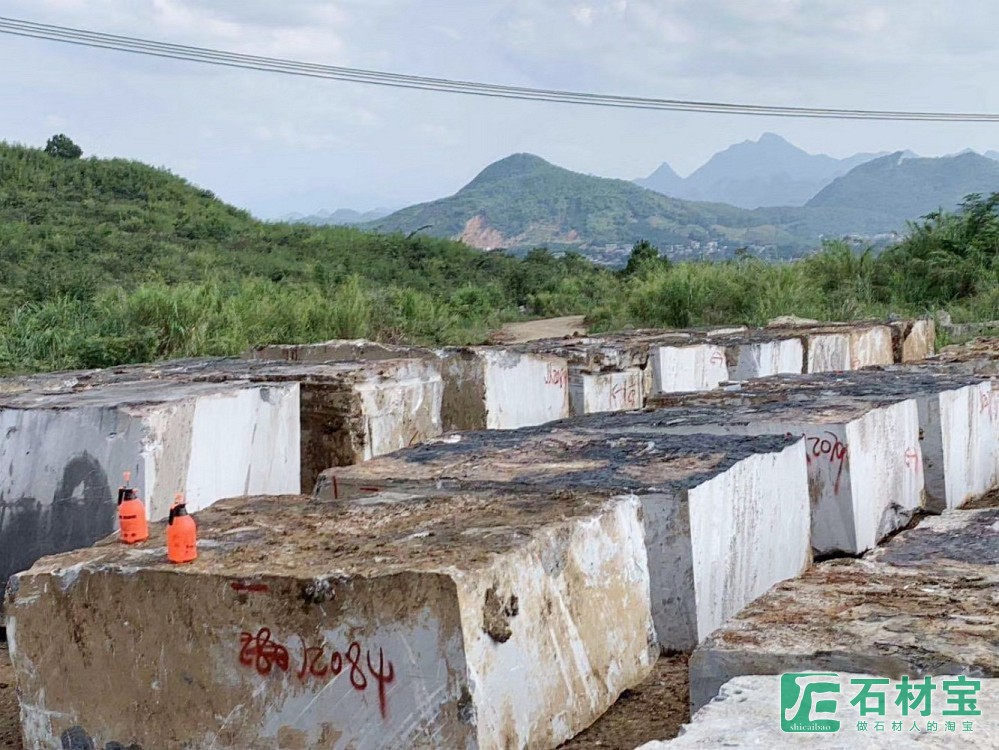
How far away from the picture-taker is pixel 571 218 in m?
101

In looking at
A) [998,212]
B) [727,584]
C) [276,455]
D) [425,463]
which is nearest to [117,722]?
[425,463]

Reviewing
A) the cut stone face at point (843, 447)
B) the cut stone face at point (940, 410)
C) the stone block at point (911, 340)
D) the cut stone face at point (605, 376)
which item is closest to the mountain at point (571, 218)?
the stone block at point (911, 340)

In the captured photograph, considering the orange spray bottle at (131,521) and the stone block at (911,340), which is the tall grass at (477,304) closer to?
the stone block at (911,340)

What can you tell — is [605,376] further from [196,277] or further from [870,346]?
[196,277]

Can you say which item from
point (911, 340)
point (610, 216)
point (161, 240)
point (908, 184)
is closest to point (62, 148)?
point (161, 240)

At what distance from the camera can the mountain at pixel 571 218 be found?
93.4m

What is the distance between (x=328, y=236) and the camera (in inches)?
1385

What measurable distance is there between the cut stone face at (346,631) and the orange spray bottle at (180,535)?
45 mm

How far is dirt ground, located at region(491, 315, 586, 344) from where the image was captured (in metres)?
20.9

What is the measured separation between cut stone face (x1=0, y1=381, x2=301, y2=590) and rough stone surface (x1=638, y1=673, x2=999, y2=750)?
2787mm

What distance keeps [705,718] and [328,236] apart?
3390cm

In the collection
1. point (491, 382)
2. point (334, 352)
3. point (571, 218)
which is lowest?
point (491, 382)

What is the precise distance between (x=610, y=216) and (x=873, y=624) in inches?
3843

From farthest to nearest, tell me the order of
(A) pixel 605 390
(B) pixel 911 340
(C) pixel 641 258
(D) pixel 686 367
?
(C) pixel 641 258 → (B) pixel 911 340 → (D) pixel 686 367 → (A) pixel 605 390
